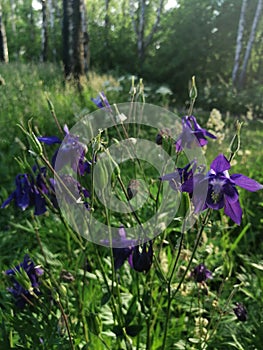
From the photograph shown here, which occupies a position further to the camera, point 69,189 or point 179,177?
point 69,189

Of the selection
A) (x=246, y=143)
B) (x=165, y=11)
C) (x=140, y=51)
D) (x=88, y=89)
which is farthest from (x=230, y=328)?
(x=165, y=11)

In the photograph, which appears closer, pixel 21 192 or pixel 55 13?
pixel 21 192

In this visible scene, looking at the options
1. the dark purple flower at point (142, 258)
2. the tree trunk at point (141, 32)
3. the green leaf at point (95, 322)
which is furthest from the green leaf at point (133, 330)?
the tree trunk at point (141, 32)

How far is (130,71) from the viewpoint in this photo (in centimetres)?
1090

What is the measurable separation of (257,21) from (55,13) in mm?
7388

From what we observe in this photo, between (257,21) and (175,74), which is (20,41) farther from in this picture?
(257,21)

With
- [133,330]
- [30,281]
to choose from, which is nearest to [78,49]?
[30,281]

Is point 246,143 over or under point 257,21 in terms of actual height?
under

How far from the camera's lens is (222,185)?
0.89m

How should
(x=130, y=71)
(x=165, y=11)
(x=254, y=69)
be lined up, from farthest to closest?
(x=165, y=11) < (x=254, y=69) < (x=130, y=71)

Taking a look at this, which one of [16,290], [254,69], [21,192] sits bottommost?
[254,69]

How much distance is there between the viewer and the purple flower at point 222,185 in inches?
34.4

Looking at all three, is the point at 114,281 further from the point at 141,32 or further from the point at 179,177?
the point at 141,32

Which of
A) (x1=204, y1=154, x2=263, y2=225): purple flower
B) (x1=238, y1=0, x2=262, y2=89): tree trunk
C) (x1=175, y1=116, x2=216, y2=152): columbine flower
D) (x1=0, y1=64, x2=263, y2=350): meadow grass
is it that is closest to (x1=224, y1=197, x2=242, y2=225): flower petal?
(x1=204, y1=154, x2=263, y2=225): purple flower
